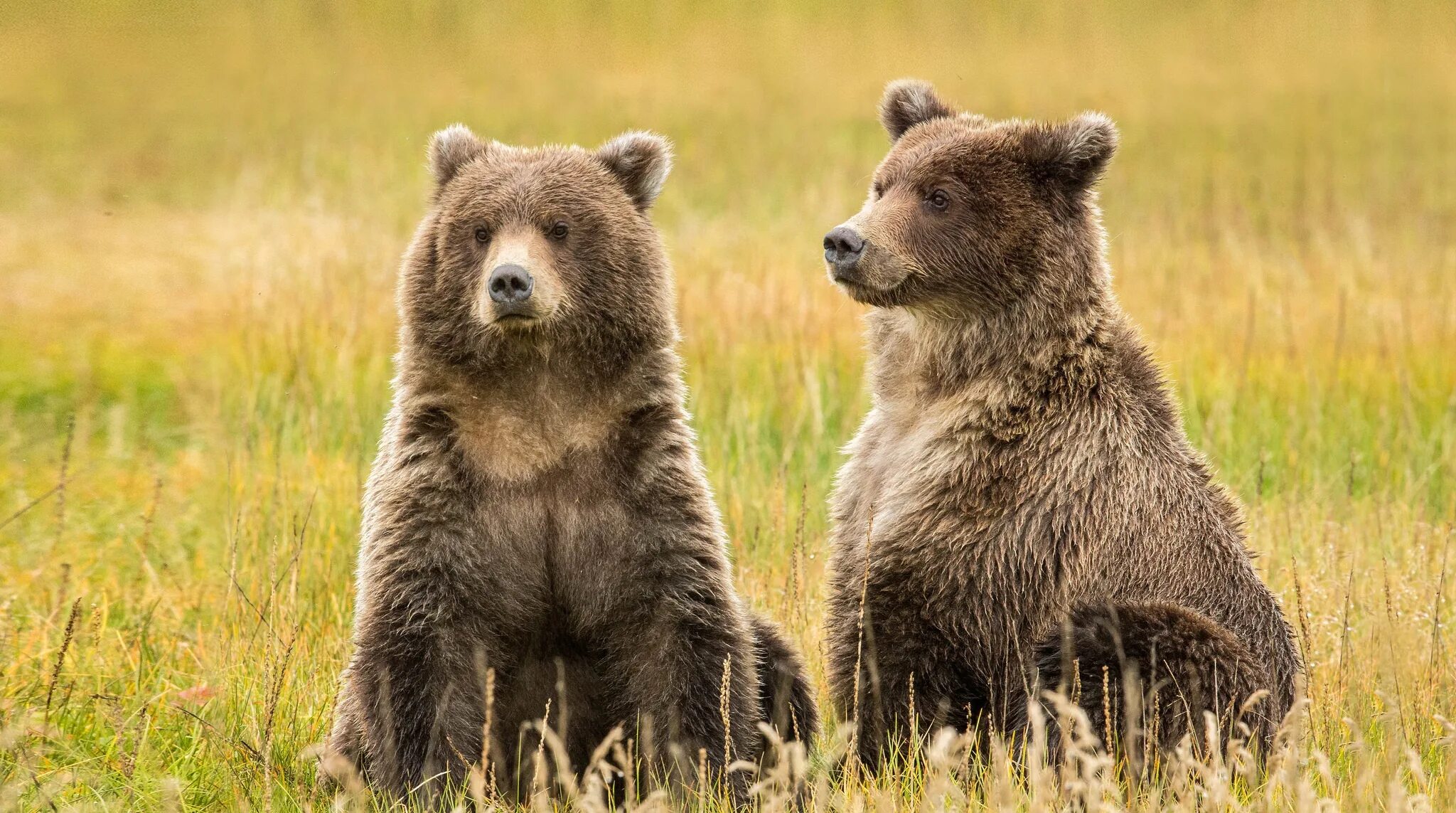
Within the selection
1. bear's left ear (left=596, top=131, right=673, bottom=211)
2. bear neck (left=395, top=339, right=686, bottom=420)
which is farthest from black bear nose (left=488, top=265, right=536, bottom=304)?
bear's left ear (left=596, top=131, right=673, bottom=211)

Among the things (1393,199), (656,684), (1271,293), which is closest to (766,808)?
(656,684)

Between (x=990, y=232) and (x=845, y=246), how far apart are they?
1.62ft

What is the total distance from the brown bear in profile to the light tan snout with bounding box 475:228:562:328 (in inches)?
41.4

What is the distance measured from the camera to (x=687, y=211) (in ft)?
50.6

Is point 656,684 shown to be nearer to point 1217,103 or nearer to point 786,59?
point 1217,103

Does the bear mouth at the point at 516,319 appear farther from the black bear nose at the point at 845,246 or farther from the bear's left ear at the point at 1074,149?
the bear's left ear at the point at 1074,149

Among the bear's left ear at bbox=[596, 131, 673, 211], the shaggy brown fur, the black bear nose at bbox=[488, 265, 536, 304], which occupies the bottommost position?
the shaggy brown fur

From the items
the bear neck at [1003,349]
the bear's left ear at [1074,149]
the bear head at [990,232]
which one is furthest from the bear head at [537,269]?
the bear's left ear at [1074,149]

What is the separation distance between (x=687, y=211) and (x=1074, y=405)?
34.5 feet

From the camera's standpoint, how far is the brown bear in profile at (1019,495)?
15.9ft

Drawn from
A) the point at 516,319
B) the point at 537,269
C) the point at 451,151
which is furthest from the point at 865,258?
the point at 451,151

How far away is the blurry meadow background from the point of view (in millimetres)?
5305

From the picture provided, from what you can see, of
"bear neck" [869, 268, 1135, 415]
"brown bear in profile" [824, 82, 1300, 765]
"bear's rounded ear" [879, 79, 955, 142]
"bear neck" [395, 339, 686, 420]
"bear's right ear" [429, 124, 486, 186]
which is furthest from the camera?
"bear's rounded ear" [879, 79, 955, 142]

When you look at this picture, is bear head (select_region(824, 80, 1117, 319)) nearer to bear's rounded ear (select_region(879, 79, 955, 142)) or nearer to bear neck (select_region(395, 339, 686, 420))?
bear's rounded ear (select_region(879, 79, 955, 142))
